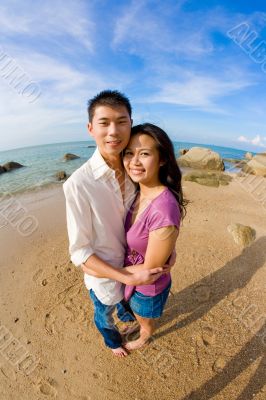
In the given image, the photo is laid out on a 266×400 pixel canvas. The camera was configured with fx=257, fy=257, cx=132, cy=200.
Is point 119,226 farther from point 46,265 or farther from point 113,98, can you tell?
point 46,265

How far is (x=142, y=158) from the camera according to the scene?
196cm

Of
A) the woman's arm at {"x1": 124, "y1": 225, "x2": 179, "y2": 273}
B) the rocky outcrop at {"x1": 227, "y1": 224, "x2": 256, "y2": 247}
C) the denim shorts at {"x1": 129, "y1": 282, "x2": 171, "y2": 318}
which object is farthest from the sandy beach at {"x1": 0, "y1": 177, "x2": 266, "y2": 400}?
the woman's arm at {"x1": 124, "y1": 225, "x2": 179, "y2": 273}

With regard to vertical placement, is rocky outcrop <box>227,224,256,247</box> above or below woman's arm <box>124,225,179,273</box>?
below

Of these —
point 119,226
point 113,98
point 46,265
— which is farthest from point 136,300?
point 46,265

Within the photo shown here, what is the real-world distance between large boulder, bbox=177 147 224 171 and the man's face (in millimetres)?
14347

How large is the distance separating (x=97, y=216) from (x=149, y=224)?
393 millimetres

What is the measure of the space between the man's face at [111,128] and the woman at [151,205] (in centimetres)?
10

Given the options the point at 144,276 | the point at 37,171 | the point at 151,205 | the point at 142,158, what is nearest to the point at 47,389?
the point at 144,276

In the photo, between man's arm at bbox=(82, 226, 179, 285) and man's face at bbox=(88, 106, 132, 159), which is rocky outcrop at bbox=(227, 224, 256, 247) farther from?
man's face at bbox=(88, 106, 132, 159)

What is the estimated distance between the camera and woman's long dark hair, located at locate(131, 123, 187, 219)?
1.92 meters

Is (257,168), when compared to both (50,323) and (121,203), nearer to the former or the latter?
(50,323)

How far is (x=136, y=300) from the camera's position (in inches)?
92.2

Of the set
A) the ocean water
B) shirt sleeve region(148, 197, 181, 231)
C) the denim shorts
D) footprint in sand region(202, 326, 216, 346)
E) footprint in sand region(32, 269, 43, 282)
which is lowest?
the ocean water

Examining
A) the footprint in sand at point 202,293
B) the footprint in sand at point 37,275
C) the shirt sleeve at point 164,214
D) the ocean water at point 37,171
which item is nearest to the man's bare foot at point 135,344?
the footprint in sand at point 202,293
